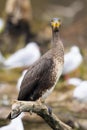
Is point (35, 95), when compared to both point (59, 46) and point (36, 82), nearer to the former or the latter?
point (36, 82)

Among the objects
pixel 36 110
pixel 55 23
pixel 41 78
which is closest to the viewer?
pixel 36 110

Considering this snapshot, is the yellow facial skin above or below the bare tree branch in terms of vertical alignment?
above

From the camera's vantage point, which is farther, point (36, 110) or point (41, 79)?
point (41, 79)

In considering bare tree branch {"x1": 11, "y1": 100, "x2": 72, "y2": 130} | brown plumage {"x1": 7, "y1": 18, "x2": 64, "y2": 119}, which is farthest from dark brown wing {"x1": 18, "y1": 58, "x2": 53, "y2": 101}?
bare tree branch {"x1": 11, "y1": 100, "x2": 72, "y2": 130}

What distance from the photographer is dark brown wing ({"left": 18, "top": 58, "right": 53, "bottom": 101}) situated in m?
7.62

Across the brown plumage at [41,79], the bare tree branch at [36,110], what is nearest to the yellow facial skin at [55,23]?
the brown plumage at [41,79]

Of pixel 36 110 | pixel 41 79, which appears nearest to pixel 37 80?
pixel 41 79

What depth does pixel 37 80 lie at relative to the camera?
7.65 meters

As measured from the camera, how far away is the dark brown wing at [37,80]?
7621 mm

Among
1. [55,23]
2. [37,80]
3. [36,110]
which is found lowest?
[36,110]

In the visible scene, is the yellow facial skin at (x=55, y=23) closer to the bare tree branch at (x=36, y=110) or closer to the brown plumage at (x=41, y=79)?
the brown plumage at (x=41, y=79)

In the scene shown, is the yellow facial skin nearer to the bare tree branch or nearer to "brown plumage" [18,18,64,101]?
"brown plumage" [18,18,64,101]

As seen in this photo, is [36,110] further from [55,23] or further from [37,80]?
[55,23]

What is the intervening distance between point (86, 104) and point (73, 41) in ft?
21.9
